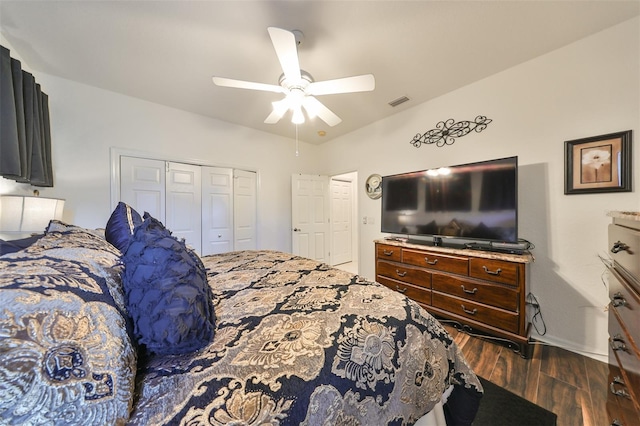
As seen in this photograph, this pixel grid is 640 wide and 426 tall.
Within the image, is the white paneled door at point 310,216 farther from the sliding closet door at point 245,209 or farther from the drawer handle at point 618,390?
the drawer handle at point 618,390

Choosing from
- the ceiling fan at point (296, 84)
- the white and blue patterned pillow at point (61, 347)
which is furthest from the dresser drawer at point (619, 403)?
the ceiling fan at point (296, 84)

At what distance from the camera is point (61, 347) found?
0.42 metres

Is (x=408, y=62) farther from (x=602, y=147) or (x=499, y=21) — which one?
(x=602, y=147)

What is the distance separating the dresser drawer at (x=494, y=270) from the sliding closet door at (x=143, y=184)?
12.3 ft

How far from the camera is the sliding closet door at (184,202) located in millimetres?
3051

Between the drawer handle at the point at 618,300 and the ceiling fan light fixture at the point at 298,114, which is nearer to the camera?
the drawer handle at the point at 618,300

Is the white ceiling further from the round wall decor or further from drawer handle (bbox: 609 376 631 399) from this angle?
drawer handle (bbox: 609 376 631 399)

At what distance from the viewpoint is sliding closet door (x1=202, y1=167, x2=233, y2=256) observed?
3328 mm

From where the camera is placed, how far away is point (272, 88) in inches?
71.7

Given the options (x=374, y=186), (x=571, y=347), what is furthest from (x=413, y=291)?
(x=374, y=186)

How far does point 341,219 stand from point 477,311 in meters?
3.54

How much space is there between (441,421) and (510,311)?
131 centimetres

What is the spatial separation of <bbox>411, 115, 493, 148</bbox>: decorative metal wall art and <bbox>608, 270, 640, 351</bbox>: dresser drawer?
193 centimetres

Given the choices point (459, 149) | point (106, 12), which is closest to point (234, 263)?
point (106, 12)
